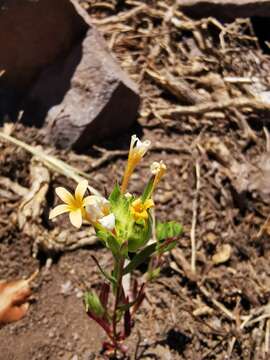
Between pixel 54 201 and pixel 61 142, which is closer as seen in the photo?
pixel 54 201

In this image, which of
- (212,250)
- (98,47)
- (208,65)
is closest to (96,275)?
(212,250)

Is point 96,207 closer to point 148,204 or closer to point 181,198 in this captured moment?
point 148,204

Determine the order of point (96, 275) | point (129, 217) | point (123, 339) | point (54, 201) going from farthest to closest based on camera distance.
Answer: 1. point (54, 201)
2. point (96, 275)
3. point (123, 339)
4. point (129, 217)

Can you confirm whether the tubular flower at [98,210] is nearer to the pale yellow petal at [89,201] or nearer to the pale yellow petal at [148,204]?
the pale yellow petal at [89,201]

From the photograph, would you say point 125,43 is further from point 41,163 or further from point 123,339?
point 123,339

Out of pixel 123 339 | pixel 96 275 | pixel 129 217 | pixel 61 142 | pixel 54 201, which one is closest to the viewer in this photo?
pixel 129 217

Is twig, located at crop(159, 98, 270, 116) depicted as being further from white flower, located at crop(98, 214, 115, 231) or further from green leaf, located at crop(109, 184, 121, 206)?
white flower, located at crop(98, 214, 115, 231)
